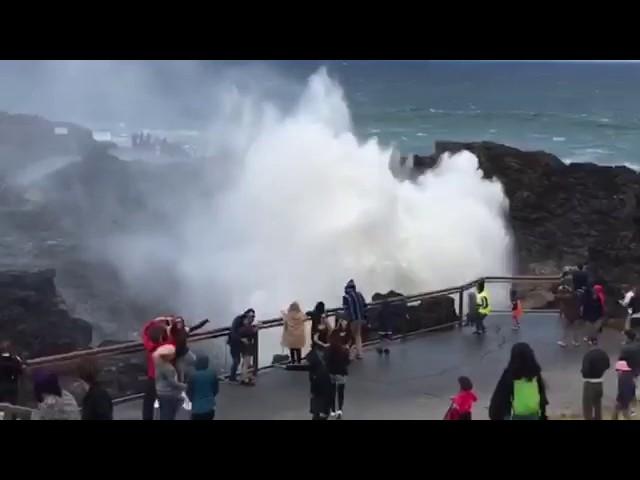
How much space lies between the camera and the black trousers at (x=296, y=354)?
454 inches

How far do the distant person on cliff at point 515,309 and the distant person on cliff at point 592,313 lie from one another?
2.44ft

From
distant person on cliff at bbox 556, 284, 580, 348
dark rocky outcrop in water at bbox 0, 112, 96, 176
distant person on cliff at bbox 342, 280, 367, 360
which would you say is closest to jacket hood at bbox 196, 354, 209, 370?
distant person on cliff at bbox 342, 280, 367, 360

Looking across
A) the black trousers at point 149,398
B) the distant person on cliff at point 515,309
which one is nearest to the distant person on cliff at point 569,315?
the distant person on cliff at point 515,309

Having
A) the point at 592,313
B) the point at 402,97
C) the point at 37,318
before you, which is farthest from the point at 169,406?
the point at 592,313

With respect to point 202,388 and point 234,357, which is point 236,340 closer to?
point 234,357

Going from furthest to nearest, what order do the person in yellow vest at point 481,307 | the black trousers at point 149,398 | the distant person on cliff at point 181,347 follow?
the person in yellow vest at point 481,307
the distant person on cliff at point 181,347
the black trousers at point 149,398

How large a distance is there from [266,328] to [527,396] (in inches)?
130

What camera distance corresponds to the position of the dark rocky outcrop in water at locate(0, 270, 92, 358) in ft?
37.5

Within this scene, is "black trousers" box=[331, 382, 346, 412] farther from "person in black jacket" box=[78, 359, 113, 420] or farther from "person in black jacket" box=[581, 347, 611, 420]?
"person in black jacket" box=[581, 347, 611, 420]

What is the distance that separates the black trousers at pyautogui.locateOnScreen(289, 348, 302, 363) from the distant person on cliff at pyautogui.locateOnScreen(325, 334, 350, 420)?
2.78 feet

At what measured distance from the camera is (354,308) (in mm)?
11648

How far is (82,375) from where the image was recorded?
10.4 m

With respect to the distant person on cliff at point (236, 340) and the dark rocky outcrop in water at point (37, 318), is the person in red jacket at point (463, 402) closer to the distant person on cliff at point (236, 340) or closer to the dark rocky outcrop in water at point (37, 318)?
the distant person on cliff at point (236, 340)
